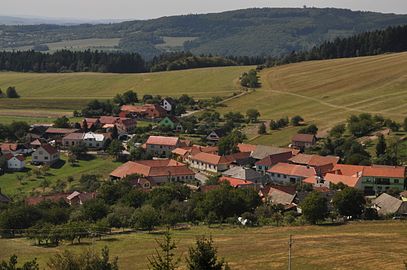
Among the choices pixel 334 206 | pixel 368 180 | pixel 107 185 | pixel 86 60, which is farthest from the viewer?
pixel 86 60

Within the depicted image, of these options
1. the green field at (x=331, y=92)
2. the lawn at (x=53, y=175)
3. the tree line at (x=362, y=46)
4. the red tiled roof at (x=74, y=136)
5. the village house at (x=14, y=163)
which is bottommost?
the lawn at (x=53, y=175)

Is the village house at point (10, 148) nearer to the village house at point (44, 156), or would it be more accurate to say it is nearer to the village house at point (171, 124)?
the village house at point (44, 156)

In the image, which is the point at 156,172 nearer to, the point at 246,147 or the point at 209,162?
the point at 209,162

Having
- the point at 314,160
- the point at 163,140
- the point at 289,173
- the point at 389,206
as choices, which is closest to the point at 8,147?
the point at 163,140

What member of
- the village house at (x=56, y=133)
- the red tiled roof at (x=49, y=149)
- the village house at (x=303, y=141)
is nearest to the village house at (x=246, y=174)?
the village house at (x=303, y=141)

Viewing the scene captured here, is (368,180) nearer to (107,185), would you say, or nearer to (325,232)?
(325,232)

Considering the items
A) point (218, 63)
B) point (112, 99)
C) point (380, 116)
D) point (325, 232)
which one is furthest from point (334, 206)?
point (218, 63)

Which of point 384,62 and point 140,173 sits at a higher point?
point 384,62
